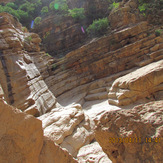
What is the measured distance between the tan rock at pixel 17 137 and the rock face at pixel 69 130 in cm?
296

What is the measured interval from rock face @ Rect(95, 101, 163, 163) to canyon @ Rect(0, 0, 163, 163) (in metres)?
0.01

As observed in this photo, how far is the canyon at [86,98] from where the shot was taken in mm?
1973

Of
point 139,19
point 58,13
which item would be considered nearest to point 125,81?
point 139,19

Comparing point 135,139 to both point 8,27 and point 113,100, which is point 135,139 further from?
point 8,27

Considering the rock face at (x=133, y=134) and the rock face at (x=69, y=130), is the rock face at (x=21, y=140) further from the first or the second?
the rock face at (x=69, y=130)

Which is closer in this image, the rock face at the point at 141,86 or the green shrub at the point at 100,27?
the rock face at the point at 141,86

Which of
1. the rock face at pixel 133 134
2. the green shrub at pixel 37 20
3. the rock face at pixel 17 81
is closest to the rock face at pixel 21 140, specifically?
the rock face at pixel 133 134

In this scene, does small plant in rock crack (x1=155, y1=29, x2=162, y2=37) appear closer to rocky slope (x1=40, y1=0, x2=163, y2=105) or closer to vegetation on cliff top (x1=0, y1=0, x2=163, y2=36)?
rocky slope (x1=40, y1=0, x2=163, y2=105)

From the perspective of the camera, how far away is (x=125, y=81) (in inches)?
339

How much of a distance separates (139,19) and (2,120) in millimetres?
20518

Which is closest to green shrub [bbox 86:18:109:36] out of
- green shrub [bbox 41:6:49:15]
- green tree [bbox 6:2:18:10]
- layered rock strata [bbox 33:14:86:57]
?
layered rock strata [bbox 33:14:86:57]

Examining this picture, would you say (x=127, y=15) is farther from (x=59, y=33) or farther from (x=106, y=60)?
(x=59, y=33)

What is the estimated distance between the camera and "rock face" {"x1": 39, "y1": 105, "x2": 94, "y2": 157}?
4.98m

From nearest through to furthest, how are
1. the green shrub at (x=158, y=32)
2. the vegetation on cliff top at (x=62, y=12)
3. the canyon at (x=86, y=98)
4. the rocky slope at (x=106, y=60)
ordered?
the canyon at (x=86, y=98) → the rocky slope at (x=106, y=60) → the green shrub at (x=158, y=32) → the vegetation on cliff top at (x=62, y=12)
